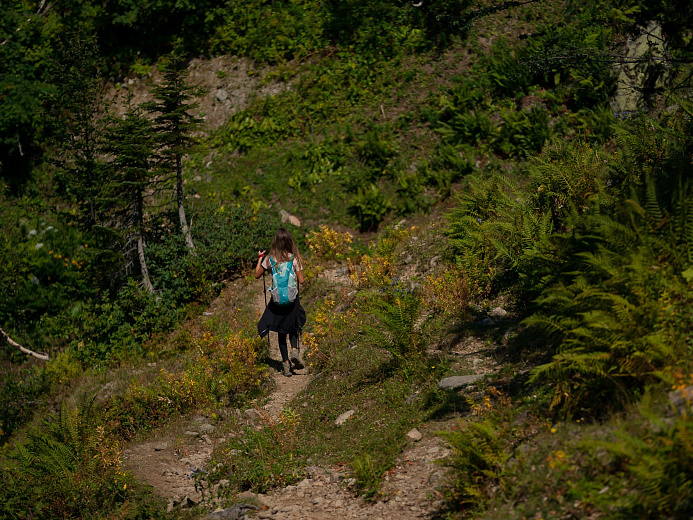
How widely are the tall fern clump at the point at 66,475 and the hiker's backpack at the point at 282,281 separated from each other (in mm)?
3136

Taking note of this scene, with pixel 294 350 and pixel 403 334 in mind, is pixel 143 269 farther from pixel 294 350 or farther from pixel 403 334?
pixel 403 334

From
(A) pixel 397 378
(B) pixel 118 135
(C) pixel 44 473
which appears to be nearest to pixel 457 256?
(A) pixel 397 378

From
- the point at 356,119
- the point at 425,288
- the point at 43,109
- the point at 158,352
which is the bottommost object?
the point at 158,352

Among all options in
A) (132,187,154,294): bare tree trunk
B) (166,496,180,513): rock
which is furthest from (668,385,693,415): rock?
(132,187,154,294): bare tree trunk

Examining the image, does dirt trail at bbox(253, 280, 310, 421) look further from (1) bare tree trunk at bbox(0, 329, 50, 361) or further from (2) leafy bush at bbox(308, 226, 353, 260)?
(1) bare tree trunk at bbox(0, 329, 50, 361)

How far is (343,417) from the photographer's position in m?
7.92

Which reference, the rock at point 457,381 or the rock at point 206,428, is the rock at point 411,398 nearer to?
the rock at point 457,381

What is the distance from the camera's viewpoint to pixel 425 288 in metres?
10.1

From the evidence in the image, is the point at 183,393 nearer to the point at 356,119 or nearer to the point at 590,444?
the point at 590,444

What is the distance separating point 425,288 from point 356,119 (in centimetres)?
746

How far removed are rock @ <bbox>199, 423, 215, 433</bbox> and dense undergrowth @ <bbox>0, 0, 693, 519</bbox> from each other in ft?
1.87

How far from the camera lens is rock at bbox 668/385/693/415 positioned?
14.6ft

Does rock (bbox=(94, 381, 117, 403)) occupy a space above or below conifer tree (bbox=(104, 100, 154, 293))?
below

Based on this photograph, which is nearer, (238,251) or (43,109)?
(238,251)
